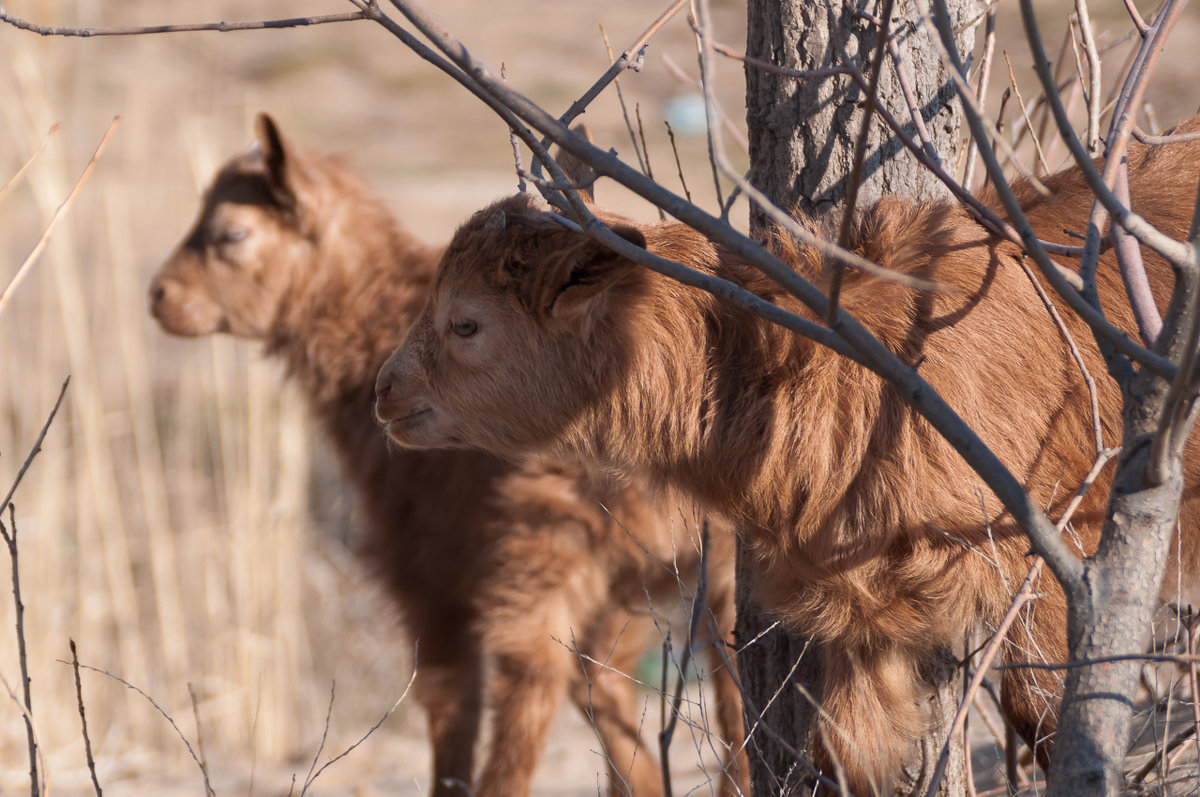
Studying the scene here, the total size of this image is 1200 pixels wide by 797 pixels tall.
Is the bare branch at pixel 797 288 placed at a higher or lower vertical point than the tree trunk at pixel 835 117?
lower

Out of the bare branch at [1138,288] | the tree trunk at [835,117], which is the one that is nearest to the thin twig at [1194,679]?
the tree trunk at [835,117]

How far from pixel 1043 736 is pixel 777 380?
1.05m

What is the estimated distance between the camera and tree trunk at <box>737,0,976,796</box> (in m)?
2.50

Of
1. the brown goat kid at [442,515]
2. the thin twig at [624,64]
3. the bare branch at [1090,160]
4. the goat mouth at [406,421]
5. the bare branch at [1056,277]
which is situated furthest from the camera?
the brown goat kid at [442,515]

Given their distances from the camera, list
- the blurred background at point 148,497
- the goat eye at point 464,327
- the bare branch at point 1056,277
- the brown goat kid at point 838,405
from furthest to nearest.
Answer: the blurred background at point 148,497 → the goat eye at point 464,327 → the brown goat kid at point 838,405 → the bare branch at point 1056,277

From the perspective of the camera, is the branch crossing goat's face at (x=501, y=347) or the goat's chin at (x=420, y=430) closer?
the branch crossing goat's face at (x=501, y=347)

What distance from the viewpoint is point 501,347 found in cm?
258

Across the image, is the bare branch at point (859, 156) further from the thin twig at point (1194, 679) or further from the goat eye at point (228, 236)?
the goat eye at point (228, 236)

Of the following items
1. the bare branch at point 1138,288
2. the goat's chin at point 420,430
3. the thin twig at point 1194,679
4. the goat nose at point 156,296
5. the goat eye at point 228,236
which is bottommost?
the thin twig at point 1194,679

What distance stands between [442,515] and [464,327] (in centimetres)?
171

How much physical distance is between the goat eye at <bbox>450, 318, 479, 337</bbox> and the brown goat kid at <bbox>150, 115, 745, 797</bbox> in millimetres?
937

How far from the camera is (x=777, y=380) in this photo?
92.8 inches

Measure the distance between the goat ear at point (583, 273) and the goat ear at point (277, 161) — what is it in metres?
2.45

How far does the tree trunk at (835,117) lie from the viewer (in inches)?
98.6
